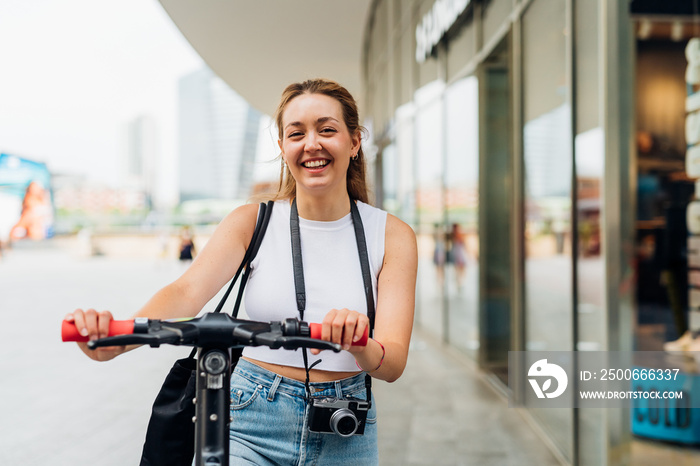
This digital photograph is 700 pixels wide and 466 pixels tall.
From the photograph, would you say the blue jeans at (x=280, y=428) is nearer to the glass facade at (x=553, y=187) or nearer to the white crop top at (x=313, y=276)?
the white crop top at (x=313, y=276)

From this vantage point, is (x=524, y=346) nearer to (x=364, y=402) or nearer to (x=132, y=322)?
(x=364, y=402)

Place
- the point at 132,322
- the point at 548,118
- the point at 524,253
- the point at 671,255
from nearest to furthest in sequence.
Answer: the point at 132,322 < the point at 671,255 < the point at 548,118 < the point at 524,253

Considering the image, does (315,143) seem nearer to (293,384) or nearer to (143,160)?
(293,384)

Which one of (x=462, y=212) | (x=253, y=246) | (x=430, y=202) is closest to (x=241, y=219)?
(x=253, y=246)

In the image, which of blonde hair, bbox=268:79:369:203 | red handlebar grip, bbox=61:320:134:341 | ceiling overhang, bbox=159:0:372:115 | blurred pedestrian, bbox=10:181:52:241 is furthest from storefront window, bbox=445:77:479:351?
blurred pedestrian, bbox=10:181:52:241

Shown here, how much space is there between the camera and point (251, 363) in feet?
5.64

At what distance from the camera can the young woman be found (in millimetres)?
1629

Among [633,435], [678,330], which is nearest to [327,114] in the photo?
[633,435]

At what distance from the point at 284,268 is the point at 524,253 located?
12.8 ft

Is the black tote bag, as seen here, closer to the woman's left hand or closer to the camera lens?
the camera lens

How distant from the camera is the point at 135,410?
5277 millimetres

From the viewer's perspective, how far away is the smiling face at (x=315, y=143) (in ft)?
5.53

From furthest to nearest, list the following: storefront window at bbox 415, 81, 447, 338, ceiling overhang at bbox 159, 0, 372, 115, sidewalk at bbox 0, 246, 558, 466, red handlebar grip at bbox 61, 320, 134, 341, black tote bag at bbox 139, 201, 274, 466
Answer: ceiling overhang at bbox 159, 0, 372, 115, storefront window at bbox 415, 81, 447, 338, sidewalk at bbox 0, 246, 558, 466, black tote bag at bbox 139, 201, 274, 466, red handlebar grip at bbox 61, 320, 134, 341

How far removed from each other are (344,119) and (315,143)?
0.55 feet
